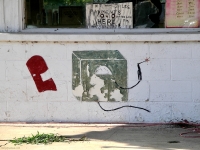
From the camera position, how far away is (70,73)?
25.0 ft

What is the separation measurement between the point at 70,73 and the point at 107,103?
2.43 ft

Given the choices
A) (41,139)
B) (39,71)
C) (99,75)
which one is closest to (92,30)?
(99,75)

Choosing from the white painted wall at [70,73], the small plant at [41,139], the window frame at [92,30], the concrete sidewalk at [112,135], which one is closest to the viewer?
the concrete sidewalk at [112,135]

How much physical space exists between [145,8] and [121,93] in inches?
54.7

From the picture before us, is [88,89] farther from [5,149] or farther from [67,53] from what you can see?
[5,149]

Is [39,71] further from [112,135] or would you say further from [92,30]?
[112,135]

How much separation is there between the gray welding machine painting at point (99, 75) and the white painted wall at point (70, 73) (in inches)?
3.3

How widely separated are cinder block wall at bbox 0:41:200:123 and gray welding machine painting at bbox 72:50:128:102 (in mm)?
78

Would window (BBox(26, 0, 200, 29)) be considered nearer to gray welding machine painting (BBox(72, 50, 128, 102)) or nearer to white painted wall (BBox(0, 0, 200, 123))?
white painted wall (BBox(0, 0, 200, 123))

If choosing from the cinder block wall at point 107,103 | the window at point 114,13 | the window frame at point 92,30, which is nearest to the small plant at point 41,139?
the cinder block wall at point 107,103

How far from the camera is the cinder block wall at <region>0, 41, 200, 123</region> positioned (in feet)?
24.5

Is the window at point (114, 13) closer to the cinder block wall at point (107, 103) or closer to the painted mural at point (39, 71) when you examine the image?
the cinder block wall at point (107, 103)

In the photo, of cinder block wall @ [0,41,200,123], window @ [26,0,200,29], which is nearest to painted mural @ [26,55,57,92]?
cinder block wall @ [0,41,200,123]

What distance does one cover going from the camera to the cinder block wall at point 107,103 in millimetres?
7477
